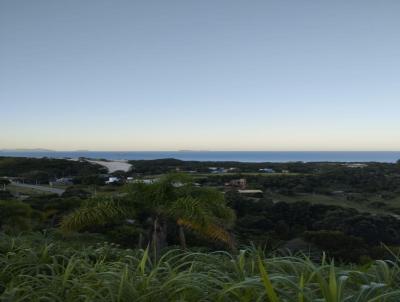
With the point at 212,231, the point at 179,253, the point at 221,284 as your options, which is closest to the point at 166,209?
the point at 212,231

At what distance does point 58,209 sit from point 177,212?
15106 mm

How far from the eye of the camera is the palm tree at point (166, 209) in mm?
8117

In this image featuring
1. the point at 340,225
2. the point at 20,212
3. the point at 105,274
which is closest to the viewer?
the point at 105,274

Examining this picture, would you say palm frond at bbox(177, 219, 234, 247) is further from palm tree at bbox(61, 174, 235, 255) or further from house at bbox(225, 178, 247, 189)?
house at bbox(225, 178, 247, 189)

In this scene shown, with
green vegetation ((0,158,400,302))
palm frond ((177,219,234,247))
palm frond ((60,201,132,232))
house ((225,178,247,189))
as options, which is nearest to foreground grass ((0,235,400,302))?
green vegetation ((0,158,400,302))

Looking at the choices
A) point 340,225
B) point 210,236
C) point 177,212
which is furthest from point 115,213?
point 340,225

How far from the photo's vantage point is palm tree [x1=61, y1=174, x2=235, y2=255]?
8117mm

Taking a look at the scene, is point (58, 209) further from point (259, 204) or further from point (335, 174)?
point (335, 174)

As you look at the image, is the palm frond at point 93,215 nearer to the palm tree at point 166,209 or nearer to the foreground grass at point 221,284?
the palm tree at point 166,209

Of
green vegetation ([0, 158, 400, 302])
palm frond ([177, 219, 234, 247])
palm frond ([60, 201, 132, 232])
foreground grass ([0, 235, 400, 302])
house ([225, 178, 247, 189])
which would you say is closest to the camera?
foreground grass ([0, 235, 400, 302])

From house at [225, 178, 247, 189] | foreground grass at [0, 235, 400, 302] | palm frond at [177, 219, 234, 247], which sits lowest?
house at [225, 178, 247, 189]

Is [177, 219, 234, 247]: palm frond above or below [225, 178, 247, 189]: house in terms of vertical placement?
above

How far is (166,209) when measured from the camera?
8.38 meters

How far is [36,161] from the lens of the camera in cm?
5394
